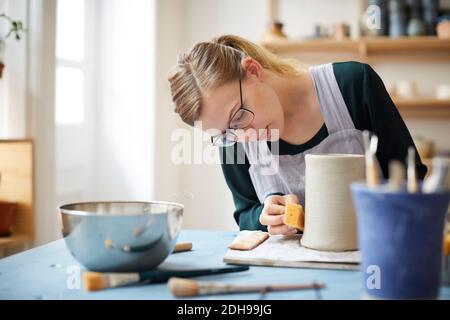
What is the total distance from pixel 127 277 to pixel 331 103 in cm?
86

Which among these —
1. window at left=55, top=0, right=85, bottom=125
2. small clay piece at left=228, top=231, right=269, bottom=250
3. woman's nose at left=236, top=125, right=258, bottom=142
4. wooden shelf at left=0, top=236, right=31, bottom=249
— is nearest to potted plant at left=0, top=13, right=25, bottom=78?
window at left=55, top=0, right=85, bottom=125

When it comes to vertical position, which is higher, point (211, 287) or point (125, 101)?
point (125, 101)

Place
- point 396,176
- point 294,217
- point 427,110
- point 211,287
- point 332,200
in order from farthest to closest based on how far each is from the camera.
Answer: point 427,110
point 294,217
point 332,200
point 211,287
point 396,176

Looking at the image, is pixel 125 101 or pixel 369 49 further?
pixel 369 49

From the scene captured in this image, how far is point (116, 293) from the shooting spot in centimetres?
84

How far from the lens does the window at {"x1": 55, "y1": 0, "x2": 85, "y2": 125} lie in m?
2.98

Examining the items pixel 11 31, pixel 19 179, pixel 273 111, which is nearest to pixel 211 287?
pixel 273 111

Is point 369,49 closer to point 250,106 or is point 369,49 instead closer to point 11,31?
point 11,31

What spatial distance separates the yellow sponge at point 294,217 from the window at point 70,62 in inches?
80.0

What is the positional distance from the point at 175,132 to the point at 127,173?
498 mm

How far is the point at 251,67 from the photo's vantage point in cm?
147

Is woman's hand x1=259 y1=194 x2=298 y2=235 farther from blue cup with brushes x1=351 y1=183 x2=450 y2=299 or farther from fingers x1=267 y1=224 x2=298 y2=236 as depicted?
blue cup with brushes x1=351 y1=183 x2=450 y2=299

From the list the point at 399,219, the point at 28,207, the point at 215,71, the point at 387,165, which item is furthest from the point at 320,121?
the point at 28,207

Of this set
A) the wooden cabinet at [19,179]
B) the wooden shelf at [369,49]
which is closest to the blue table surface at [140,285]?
the wooden cabinet at [19,179]
